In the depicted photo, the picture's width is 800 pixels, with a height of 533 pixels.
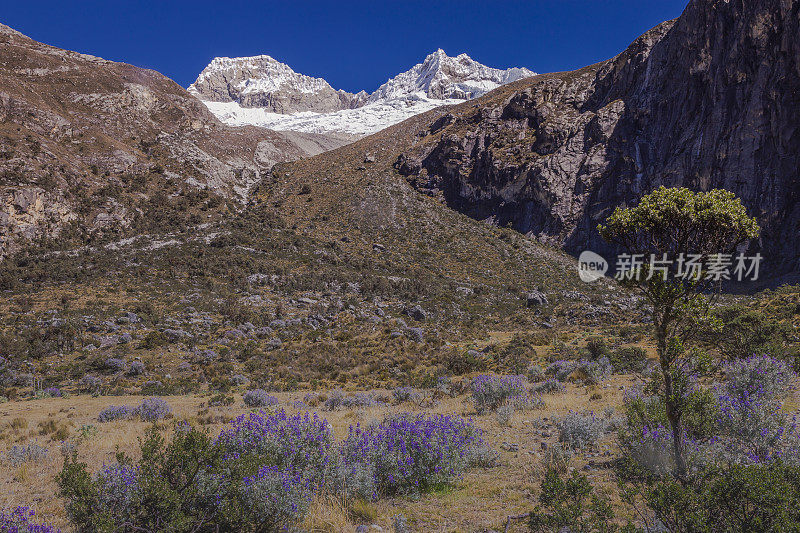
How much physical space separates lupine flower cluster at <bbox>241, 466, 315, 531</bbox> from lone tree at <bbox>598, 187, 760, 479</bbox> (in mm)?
4758

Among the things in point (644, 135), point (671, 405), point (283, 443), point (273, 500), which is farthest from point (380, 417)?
point (644, 135)

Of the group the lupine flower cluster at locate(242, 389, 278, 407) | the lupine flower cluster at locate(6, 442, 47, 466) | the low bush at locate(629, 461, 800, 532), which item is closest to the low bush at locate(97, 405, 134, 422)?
the lupine flower cluster at locate(242, 389, 278, 407)

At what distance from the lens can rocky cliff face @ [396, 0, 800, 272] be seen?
128 ft

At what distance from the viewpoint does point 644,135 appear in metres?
52.6

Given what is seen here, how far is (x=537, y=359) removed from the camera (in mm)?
18484

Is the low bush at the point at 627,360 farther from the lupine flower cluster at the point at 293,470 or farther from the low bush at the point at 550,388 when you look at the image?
the lupine flower cluster at the point at 293,470

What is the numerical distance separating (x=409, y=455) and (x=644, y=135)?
204ft

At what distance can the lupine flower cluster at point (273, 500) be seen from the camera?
398 centimetres

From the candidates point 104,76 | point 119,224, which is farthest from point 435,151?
point 104,76

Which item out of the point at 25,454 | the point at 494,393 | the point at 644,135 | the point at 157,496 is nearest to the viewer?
the point at 157,496

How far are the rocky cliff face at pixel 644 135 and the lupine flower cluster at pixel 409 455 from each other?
48.0m

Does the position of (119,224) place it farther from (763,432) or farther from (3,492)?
(763,432)

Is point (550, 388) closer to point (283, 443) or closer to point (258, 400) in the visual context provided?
point (283, 443)

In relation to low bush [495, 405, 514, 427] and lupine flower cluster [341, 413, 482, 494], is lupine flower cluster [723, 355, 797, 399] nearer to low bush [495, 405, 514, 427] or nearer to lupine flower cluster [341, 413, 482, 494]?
low bush [495, 405, 514, 427]
